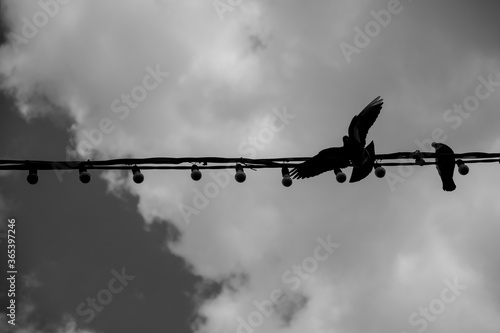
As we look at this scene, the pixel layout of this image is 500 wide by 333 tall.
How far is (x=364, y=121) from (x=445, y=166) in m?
1.32

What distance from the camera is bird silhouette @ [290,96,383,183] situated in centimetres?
845

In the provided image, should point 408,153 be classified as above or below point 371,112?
below

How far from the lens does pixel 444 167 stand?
8.84 meters

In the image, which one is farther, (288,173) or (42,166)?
(288,173)

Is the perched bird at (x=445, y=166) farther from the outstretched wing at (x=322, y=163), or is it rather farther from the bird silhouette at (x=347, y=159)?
the outstretched wing at (x=322, y=163)

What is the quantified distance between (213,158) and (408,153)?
2677mm

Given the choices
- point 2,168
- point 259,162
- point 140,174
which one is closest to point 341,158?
point 259,162

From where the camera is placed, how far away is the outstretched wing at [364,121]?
8.60 m

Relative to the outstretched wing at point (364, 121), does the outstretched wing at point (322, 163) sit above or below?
below

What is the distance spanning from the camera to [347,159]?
8586mm

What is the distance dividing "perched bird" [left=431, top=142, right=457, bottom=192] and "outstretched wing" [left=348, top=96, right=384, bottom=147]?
1.03 m

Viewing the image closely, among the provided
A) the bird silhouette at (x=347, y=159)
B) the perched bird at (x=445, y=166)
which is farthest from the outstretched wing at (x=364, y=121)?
the perched bird at (x=445, y=166)

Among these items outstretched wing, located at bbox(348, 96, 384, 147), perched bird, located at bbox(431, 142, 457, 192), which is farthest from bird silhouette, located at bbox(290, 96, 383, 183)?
perched bird, located at bbox(431, 142, 457, 192)

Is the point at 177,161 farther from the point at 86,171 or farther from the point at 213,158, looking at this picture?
the point at 86,171
